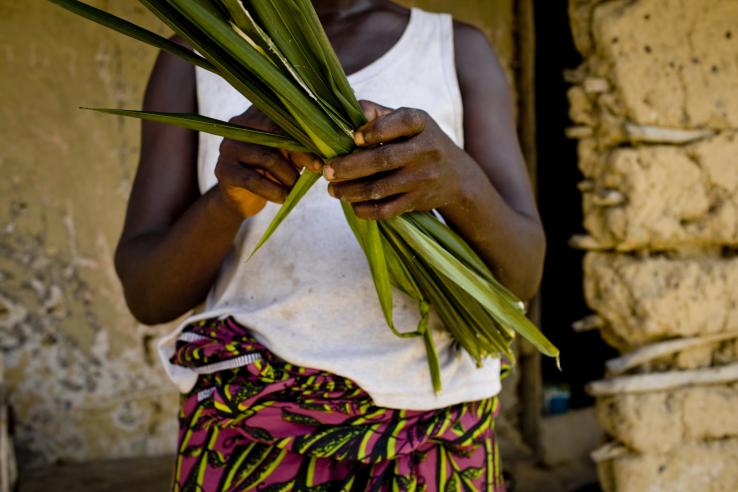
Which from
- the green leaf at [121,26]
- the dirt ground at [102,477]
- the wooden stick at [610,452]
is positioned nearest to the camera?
the green leaf at [121,26]

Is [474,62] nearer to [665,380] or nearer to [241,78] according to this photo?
[241,78]

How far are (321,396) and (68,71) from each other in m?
2.35

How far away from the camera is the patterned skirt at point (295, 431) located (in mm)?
1143

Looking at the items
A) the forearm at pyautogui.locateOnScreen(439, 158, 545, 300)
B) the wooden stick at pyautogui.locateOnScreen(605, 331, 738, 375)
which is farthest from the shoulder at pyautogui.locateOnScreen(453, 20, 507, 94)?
the wooden stick at pyautogui.locateOnScreen(605, 331, 738, 375)

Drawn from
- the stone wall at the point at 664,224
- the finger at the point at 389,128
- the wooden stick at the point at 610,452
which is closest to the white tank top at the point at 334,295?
the finger at the point at 389,128

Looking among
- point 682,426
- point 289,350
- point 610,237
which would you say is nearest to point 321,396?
point 289,350

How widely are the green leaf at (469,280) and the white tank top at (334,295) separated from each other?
0.13m

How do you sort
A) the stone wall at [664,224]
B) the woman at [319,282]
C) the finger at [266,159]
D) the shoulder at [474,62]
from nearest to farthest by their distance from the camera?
1. the finger at [266,159]
2. the woman at [319,282]
3. the shoulder at [474,62]
4. the stone wall at [664,224]

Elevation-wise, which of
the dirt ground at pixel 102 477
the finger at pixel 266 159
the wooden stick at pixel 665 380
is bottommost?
the dirt ground at pixel 102 477

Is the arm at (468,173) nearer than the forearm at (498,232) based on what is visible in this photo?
Yes

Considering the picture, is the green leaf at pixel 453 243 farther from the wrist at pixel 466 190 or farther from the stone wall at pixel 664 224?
the stone wall at pixel 664 224

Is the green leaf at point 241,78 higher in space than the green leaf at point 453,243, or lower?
higher

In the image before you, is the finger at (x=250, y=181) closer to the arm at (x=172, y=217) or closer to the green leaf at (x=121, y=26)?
the arm at (x=172, y=217)

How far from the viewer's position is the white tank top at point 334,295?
3.88 feet
